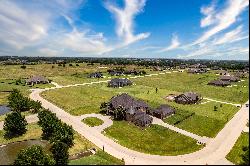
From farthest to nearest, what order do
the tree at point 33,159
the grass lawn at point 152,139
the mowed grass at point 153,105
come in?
the mowed grass at point 153,105 < the grass lawn at point 152,139 < the tree at point 33,159

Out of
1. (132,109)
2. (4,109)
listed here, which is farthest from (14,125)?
(4,109)

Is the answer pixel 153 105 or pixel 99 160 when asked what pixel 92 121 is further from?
pixel 153 105

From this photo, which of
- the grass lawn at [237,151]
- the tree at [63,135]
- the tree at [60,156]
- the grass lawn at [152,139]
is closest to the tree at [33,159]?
the tree at [60,156]

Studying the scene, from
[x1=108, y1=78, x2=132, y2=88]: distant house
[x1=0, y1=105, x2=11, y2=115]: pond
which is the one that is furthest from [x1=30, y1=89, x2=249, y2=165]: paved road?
[x1=108, y1=78, x2=132, y2=88]: distant house

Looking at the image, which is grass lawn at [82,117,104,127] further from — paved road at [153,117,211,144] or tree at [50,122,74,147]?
paved road at [153,117,211,144]

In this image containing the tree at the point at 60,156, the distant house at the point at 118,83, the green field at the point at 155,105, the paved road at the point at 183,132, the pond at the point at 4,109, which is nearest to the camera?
the tree at the point at 60,156

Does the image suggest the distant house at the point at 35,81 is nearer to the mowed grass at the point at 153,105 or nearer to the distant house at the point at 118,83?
the mowed grass at the point at 153,105

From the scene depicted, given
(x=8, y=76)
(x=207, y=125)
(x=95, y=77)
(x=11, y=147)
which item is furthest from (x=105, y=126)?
(x=8, y=76)

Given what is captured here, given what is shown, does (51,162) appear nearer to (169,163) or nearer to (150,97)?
(169,163)

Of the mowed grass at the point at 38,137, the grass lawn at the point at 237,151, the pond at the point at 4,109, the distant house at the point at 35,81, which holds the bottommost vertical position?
the grass lawn at the point at 237,151
